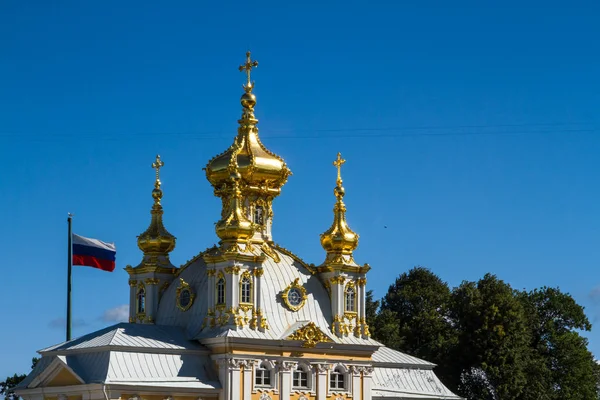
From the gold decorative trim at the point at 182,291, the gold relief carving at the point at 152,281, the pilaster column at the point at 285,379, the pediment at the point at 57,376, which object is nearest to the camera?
the pediment at the point at 57,376

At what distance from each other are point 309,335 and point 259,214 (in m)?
8.14

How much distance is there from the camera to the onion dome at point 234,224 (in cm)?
6178

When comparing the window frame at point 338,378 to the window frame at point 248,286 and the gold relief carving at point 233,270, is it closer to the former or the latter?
the window frame at point 248,286

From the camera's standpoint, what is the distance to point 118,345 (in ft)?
188

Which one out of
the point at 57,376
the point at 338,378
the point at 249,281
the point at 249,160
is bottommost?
the point at 57,376

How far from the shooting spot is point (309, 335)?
61719 millimetres

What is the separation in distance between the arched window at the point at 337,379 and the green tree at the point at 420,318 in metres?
19.7

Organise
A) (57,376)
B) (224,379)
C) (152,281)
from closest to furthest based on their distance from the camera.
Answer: (57,376) → (224,379) → (152,281)

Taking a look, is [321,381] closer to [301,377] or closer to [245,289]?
[301,377]

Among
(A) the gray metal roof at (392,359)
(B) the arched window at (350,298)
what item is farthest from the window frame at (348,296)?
(A) the gray metal roof at (392,359)

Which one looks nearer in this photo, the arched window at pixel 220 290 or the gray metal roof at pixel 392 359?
the arched window at pixel 220 290

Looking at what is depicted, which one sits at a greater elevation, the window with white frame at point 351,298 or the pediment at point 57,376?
the window with white frame at point 351,298

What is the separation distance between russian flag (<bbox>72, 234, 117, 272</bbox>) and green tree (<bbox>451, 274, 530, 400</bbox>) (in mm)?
25517

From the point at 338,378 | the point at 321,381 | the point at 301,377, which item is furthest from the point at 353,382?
the point at 301,377
